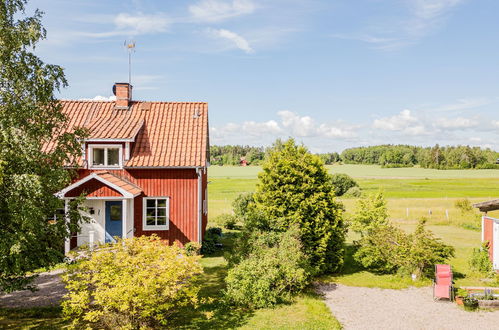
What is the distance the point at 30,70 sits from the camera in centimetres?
1003

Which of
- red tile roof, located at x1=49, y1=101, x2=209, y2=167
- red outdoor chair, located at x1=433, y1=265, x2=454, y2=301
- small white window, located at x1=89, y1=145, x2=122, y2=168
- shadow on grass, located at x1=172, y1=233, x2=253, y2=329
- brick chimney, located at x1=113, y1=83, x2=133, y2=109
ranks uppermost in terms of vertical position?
brick chimney, located at x1=113, y1=83, x2=133, y2=109

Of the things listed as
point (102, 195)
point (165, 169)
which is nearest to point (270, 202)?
point (165, 169)

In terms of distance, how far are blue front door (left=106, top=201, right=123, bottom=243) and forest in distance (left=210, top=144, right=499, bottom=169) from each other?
7982 centimetres

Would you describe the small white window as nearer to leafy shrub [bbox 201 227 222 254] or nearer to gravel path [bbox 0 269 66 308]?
leafy shrub [bbox 201 227 222 254]

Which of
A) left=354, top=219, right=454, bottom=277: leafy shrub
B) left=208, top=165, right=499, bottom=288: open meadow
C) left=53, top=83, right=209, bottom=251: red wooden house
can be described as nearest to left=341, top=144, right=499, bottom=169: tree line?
left=208, top=165, right=499, bottom=288: open meadow

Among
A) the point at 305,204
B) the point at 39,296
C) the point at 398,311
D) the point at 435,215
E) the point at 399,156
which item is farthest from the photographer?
the point at 399,156

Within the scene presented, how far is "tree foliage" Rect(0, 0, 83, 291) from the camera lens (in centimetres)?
906

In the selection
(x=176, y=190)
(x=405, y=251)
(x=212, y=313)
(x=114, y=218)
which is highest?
(x=176, y=190)

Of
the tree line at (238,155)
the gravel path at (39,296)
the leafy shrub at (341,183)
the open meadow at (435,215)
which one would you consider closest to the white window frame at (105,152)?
the gravel path at (39,296)

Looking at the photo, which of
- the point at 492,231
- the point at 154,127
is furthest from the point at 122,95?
the point at 492,231

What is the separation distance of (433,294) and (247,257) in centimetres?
691

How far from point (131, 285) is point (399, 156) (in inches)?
5336

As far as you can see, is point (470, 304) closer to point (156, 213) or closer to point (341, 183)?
point (156, 213)

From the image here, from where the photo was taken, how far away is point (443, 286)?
12914 mm
